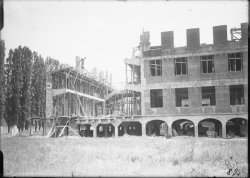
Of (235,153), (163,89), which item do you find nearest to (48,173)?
(235,153)

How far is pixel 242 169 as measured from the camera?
11.5m

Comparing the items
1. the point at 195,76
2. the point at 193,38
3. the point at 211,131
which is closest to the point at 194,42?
the point at 193,38

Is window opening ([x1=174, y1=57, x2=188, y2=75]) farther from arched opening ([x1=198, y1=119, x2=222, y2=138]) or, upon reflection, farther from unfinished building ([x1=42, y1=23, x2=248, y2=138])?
arched opening ([x1=198, y1=119, x2=222, y2=138])

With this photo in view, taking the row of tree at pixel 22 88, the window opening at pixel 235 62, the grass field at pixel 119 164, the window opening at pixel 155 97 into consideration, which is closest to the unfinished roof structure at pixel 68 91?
the row of tree at pixel 22 88

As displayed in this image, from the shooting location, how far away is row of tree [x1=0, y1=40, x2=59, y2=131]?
36.7m

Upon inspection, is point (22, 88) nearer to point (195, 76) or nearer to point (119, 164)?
point (195, 76)

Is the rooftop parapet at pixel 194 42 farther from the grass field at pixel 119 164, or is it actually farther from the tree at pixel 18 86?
the tree at pixel 18 86

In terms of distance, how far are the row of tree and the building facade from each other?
16.5m

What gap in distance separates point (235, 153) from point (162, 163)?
523 cm

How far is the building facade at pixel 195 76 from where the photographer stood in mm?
27625

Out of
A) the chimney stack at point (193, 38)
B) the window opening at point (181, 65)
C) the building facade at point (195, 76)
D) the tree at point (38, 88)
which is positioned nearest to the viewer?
the building facade at point (195, 76)

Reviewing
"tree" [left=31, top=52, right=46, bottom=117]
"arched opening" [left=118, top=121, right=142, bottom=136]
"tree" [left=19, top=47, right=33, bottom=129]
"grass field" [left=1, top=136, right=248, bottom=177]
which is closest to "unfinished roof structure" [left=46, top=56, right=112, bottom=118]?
"arched opening" [left=118, top=121, right=142, bottom=136]

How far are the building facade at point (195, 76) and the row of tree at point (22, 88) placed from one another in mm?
16481

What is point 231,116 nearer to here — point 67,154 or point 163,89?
point 163,89
